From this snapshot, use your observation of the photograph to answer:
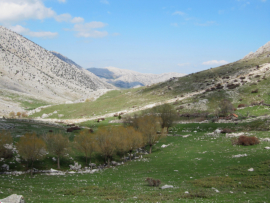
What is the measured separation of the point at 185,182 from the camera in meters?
25.9

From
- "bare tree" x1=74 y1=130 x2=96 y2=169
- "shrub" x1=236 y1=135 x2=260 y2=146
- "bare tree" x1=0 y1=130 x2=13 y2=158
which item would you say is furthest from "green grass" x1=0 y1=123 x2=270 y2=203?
"bare tree" x1=74 y1=130 x2=96 y2=169

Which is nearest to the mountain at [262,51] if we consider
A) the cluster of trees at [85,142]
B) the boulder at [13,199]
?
the cluster of trees at [85,142]

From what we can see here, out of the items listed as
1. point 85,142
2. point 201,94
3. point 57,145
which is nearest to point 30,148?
point 57,145

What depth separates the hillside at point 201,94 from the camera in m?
92.9

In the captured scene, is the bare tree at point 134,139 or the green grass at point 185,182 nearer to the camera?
the green grass at point 185,182

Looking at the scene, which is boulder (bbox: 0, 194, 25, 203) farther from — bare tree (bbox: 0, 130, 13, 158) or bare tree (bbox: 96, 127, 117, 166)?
bare tree (bbox: 96, 127, 117, 166)

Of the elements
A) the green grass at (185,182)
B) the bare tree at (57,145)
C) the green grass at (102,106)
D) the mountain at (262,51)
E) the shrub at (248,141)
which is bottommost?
the green grass at (185,182)

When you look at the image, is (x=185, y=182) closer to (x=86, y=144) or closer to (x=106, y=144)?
(x=106, y=144)

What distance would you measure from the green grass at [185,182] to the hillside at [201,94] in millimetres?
43489

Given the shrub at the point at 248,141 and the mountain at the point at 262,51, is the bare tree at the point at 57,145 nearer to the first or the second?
the shrub at the point at 248,141

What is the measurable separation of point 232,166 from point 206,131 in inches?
1259

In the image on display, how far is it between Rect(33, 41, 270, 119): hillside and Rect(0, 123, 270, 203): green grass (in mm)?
43489

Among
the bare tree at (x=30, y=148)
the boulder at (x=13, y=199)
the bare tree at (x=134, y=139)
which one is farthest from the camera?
the bare tree at (x=134, y=139)

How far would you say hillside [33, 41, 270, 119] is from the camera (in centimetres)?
9294
